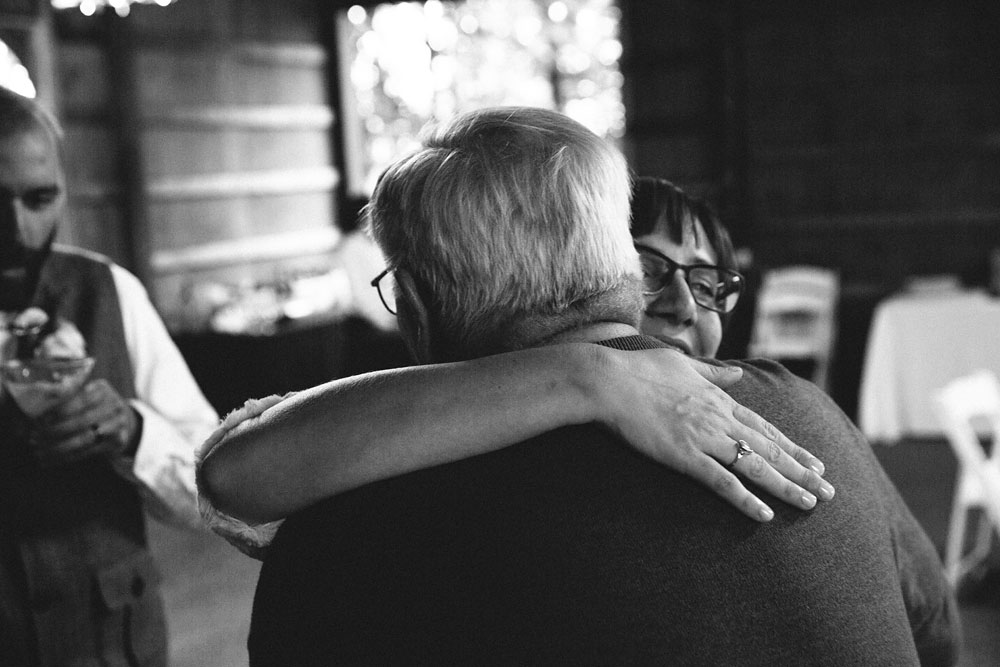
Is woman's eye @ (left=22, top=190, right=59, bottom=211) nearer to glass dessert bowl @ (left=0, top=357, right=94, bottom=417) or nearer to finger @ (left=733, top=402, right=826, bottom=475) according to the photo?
glass dessert bowl @ (left=0, top=357, right=94, bottom=417)

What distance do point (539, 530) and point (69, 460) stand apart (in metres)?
0.84

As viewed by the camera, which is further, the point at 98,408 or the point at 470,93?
the point at 470,93

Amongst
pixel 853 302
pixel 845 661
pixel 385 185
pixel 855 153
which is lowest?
pixel 853 302

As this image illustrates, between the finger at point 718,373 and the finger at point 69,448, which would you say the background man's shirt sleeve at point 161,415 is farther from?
the finger at point 718,373

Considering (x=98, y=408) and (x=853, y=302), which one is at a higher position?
(x=98, y=408)

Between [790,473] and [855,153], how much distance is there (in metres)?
6.68

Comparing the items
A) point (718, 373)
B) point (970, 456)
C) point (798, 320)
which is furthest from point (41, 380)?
point (798, 320)

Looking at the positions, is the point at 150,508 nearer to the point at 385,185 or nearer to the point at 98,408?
the point at 98,408

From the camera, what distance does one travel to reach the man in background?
1.50 meters

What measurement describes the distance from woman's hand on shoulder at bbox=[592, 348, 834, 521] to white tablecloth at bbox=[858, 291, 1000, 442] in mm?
4865

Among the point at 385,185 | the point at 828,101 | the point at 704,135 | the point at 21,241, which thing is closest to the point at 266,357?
the point at 704,135

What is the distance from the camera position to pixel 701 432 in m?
0.98

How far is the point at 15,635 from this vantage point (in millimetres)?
1495

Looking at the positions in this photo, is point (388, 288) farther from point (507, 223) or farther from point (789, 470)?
point (789, 470)
